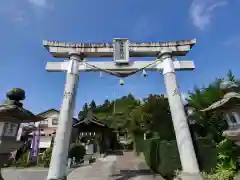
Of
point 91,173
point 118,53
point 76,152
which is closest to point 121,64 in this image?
point 118,53

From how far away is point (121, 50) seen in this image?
8570mm

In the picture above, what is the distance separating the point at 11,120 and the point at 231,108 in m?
6.96

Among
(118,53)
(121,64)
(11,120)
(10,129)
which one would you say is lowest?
(10,129)

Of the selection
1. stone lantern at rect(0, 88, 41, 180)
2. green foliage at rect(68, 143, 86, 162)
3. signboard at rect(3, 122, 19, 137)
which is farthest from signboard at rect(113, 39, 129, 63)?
green foliage at rect(68, 143, 86, 162)

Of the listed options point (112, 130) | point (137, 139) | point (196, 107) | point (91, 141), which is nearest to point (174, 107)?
point (196, 107)

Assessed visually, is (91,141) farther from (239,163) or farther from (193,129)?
(239,163)

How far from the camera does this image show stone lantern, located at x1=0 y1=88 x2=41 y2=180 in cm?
518

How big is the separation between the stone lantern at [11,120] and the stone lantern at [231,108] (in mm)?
6205

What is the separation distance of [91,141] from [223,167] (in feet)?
59.1

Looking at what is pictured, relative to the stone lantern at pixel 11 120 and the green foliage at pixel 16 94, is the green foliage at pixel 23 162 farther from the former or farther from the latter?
the green foliage at pixel 16 94

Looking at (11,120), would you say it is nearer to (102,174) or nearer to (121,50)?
(121,50)

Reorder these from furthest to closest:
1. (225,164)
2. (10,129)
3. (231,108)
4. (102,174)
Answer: (102,174) → (225,164) → (10,129) → (231,108)

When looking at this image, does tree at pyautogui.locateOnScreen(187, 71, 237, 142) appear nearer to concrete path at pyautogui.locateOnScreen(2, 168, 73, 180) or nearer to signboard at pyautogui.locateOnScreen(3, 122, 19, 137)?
signboard at pyautogui.locateOnScreen(3, 122, 19, 137)

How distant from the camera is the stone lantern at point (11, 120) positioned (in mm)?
5184
